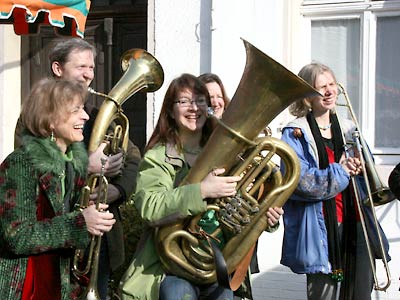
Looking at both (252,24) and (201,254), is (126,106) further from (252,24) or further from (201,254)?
(201,254)

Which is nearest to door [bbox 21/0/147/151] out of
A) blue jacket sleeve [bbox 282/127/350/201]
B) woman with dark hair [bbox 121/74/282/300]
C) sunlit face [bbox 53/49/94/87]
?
sunlit face [bbox 53/49/94/87]

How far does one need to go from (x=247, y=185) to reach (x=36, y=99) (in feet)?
3.42

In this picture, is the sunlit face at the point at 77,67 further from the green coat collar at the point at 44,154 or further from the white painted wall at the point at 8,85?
the white painted wall at the point at 8,85

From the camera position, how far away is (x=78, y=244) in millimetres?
3434

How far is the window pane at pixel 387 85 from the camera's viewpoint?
21.7 feet

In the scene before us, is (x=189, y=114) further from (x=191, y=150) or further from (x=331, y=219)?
(x=331, y=219)

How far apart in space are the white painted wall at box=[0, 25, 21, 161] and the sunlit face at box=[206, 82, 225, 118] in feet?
12.0

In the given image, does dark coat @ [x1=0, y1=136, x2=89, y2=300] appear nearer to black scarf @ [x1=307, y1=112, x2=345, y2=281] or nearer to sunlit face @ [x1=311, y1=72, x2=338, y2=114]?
black scarf @ [x1=307, y1=112, x2=345, y2=281]

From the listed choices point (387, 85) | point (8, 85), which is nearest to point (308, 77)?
point (387, 85)

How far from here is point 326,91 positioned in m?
4.49

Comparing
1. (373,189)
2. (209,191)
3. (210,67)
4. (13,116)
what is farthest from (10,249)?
(13,116)

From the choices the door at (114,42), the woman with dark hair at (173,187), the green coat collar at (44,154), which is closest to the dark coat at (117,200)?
the woman with dark hair at (173,187)

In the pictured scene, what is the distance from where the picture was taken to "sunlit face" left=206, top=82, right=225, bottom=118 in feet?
14.9

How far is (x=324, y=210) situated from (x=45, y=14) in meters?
2.78
